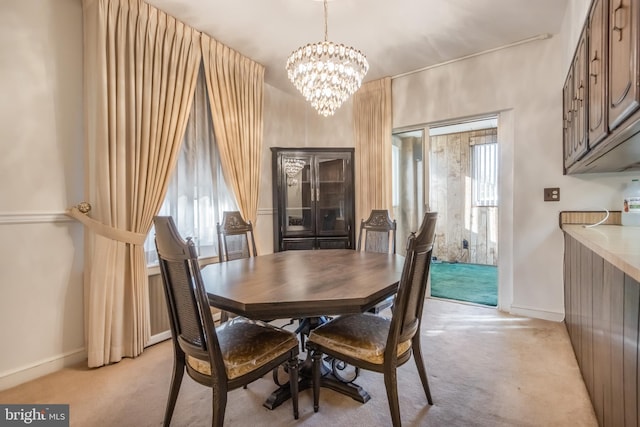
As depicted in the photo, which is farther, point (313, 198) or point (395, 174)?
point (395, 174)

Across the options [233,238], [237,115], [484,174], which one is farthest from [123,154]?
[484,174]

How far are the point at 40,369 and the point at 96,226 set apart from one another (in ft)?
3.25

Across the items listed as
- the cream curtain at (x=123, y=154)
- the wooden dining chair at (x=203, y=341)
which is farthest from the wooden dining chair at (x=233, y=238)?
the wooden dining chair at (x=203, y=341)

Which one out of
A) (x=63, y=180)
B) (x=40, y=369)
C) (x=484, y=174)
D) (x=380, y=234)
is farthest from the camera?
(x=484, y=174)

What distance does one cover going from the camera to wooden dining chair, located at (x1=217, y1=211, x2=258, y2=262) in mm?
2562

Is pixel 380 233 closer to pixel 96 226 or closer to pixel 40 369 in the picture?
pixel 96 226

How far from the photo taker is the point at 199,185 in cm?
306

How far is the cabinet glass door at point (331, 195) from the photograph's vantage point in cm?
396

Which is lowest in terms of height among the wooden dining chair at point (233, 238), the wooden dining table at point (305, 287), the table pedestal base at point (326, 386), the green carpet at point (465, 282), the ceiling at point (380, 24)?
the green carpet at point (465, 282)

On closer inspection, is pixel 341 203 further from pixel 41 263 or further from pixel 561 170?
pixel 41 263

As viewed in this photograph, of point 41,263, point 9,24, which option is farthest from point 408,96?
point 41,263

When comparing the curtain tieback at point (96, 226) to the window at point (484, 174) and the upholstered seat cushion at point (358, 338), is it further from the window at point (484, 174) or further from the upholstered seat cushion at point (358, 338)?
the window at point (484, 174)

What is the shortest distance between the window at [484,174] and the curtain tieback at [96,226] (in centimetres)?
531

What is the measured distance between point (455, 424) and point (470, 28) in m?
3.08
